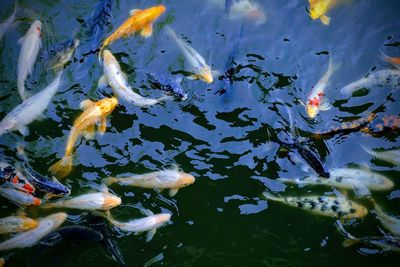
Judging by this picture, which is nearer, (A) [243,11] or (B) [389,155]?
(B) [389,155]

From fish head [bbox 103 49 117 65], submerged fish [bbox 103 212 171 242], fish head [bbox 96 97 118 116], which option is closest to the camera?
submerged fish [bbox 103 212 171 242]

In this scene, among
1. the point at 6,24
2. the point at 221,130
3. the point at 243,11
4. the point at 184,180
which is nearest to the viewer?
the point at 184,180

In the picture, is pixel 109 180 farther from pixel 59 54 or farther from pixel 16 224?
pixel 59 54

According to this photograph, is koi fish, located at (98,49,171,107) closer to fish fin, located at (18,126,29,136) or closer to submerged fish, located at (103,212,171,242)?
fish fin, located at (18,126,29,136)

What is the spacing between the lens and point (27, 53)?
5.14 metres

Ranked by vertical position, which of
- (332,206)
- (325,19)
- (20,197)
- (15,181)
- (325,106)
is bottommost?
(332,206)

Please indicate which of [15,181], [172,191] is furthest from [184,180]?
[15,181]

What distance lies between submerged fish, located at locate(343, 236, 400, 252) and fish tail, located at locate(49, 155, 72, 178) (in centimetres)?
300

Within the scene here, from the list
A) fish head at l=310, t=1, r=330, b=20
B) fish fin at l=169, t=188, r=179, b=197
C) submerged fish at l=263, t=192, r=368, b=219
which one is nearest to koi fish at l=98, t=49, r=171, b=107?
fish fin at l=169, t=188, r=179, b=197

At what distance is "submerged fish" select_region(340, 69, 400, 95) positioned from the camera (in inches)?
201

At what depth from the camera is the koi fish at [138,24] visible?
5279mm

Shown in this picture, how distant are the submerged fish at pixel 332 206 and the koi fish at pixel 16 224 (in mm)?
2653

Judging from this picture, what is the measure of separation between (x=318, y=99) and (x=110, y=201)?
249 cm

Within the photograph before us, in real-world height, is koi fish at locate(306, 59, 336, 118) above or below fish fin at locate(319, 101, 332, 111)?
above
